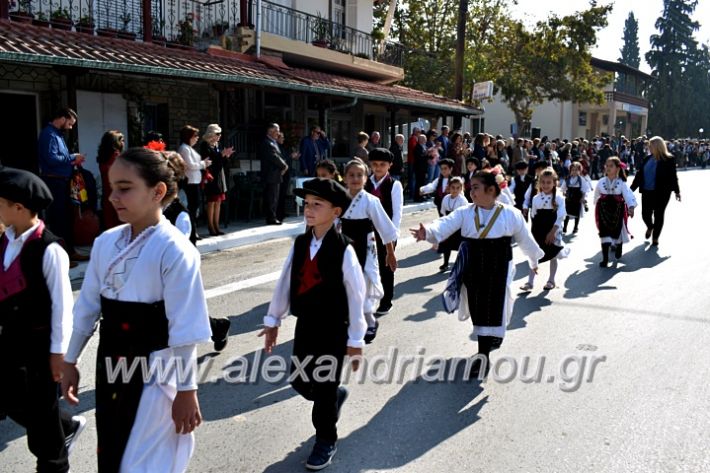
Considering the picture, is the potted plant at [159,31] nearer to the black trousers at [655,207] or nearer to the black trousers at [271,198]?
the black trousers at [271,198]

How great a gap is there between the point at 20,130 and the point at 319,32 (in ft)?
37.0

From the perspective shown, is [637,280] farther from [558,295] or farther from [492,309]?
[492,309]

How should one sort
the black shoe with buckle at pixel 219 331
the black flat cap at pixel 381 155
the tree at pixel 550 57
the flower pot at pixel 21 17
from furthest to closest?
the tree at pixel 550 57 < the flower pot at pixel 21 17 < the black flat cap at pixel 381 155 < the black shoe with buckle at pixel 219 331

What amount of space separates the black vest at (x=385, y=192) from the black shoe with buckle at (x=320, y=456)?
362 cm

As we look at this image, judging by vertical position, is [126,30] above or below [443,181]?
above

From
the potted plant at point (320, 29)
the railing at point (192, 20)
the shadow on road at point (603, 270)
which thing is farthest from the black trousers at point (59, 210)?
the potted plant at point (320, 29)

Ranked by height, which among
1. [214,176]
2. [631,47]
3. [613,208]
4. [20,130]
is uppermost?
[631,47]

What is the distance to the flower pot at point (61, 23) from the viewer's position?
12.6 metres

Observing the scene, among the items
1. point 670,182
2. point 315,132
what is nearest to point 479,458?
point 670,182

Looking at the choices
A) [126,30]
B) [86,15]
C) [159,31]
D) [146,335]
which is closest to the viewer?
[146,335]

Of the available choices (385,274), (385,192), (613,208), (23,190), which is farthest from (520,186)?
(23,190)

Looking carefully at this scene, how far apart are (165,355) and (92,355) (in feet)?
11.5

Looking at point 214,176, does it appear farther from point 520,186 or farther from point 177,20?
point 177,20

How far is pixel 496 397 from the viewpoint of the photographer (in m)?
4.82
